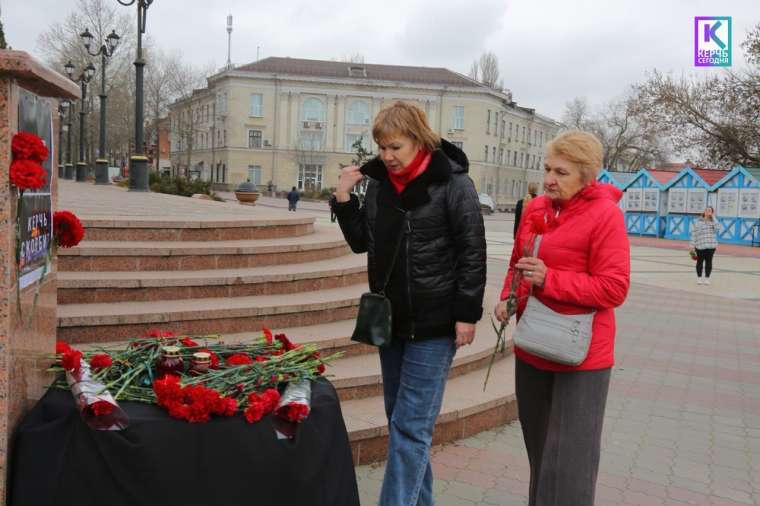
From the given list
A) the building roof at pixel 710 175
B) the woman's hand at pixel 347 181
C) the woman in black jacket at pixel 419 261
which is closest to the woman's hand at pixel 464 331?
the woman in black jacket at pixel 419 261

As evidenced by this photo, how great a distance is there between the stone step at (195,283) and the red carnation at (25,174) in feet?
9.08

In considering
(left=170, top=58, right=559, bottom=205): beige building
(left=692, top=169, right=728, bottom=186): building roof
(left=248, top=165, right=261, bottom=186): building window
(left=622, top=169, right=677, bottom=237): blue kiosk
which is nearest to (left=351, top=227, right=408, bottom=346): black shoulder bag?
(left=692, top=169, right=728, bottom=186): building roof

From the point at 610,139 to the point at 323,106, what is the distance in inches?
1116

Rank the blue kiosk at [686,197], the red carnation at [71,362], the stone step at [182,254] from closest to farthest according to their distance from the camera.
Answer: the red carnation at [71,362]
the stone step at [182,254]
the blue kiosk at [686,197]

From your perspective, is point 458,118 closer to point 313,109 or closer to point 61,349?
point 313,109

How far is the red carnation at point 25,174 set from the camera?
2387 mm

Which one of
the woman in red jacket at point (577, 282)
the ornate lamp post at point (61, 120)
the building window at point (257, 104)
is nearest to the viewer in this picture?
the woman in red jacket at point (577, 282)

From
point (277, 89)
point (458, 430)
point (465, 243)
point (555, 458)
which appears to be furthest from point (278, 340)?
point (277, 89)

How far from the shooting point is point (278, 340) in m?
3.51

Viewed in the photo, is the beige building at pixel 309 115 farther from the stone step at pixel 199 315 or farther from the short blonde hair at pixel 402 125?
the short blonde hair at pixel 402 125

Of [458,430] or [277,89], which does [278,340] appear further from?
[277,89]

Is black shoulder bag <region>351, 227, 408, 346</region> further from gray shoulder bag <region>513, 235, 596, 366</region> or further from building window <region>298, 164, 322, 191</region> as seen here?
building window <region>298, 164, 322, 191</region>

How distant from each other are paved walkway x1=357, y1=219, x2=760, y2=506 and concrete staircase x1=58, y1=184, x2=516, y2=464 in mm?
276

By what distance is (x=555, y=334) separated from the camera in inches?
118
